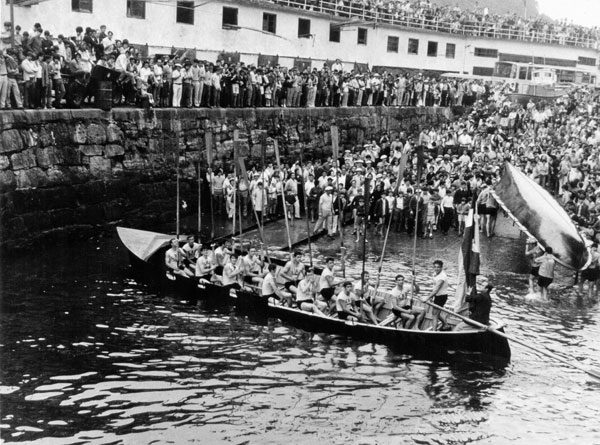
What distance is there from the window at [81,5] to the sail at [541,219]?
21.7m

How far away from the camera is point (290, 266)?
19547 millimetres

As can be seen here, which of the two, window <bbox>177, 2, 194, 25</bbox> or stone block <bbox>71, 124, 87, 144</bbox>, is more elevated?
window <bbox>177, 2, 194, 25</bbox>

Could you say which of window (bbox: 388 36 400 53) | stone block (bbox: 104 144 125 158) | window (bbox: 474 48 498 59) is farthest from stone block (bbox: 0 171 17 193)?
window (bbox: 474 48 498 59)

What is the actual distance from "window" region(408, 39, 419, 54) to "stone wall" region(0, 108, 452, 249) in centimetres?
1943

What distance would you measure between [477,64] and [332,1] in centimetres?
1476

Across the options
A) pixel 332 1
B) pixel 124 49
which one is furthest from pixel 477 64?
pixel 124 49

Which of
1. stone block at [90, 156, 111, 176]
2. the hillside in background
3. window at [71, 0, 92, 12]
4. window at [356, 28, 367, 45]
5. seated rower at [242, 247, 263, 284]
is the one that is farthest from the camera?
the hillside in background

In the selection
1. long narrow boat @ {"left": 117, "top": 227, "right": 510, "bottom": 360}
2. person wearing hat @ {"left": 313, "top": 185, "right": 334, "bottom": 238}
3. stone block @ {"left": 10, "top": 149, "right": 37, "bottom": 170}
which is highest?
stone block @ {"left": 10, "top": 149, "right": 37, "bottom": 170}

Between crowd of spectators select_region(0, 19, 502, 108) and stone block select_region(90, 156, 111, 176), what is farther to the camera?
stone block select_region(90, 156, 111, 176)

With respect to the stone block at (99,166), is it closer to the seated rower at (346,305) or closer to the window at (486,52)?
the seated rower at (346,305)

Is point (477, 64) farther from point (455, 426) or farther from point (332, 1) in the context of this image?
point (455, 426)

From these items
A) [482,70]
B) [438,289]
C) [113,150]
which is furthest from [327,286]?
[482,70]

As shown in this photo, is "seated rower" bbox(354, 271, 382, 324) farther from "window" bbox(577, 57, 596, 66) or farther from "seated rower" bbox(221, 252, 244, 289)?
"window" bbox(577, 57, 596, 66)

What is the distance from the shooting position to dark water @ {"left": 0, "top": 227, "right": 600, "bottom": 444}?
12430 millimetres
